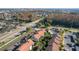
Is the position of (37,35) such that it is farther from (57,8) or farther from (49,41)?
(57,8)

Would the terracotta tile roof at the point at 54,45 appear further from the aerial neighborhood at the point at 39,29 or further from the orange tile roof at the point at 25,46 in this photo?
the orange tile roof at the point at 25,46

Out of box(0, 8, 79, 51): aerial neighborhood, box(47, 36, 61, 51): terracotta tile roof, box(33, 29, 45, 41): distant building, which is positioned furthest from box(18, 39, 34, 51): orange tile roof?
box(47, 36, 61, 51): terracotta tile roof

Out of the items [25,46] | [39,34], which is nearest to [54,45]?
[39,34]

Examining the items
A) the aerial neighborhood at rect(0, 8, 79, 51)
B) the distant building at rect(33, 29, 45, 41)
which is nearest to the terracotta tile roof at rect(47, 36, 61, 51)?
A: the aerial neighborhood at rect(0, 8, 79, 51)

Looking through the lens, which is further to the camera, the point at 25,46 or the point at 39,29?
the point at 39,29

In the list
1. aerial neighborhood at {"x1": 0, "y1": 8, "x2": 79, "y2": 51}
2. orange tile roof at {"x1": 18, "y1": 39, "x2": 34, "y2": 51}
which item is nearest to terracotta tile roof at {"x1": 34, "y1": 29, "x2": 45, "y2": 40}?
aerial neighborhood at {"x1": 0, "y1": 8, "x2": 79, "y2": 51}

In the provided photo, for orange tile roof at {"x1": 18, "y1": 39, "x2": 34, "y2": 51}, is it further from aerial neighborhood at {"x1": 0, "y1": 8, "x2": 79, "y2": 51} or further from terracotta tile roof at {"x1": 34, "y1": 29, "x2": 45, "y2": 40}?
terracotta tile roof at {"x1": 34, "y1": 29, "x2": 45, "y2": 40}

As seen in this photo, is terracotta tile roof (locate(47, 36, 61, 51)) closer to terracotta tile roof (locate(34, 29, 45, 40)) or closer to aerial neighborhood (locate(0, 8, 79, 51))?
aerial neighborhood (locate(0, 8, 79, 51))

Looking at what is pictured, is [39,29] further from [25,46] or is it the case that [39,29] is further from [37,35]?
[25,46]

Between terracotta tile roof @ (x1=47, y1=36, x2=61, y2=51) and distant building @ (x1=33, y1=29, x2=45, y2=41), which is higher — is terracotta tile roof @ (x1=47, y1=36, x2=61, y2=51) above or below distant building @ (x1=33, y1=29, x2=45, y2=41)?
below
